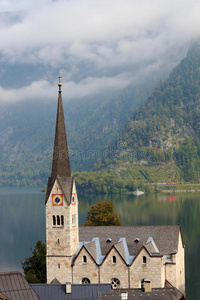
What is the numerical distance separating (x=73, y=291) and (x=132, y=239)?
51.4ft

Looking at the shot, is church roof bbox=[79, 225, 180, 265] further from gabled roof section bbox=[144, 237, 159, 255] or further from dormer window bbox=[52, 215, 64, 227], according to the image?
dormer window bbox=[52, 215, 64, 227]

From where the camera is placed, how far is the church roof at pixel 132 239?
2475 inches

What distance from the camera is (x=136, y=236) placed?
66125mm

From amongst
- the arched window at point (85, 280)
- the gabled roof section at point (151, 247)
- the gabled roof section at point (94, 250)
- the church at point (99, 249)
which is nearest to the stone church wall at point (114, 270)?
the church at point (99, 249)

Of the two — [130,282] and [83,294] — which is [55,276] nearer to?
[130,282]

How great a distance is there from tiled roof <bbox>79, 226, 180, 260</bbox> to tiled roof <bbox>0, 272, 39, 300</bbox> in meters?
15.9

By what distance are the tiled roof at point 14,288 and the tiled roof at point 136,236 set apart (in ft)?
52.2

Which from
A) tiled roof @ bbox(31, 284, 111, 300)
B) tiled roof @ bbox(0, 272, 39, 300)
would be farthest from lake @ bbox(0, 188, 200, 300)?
tiled roof @ bbox(0, 272, 39, 300)

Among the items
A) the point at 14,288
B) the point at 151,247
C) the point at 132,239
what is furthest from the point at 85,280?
the point at 14,288

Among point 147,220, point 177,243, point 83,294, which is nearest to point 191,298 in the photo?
point 177,243

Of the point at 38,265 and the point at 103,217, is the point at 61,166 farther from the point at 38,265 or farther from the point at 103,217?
the point at 103,217

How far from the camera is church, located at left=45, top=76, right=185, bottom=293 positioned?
61.3 meters

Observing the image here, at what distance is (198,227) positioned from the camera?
480ft

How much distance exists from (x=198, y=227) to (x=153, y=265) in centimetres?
8841
